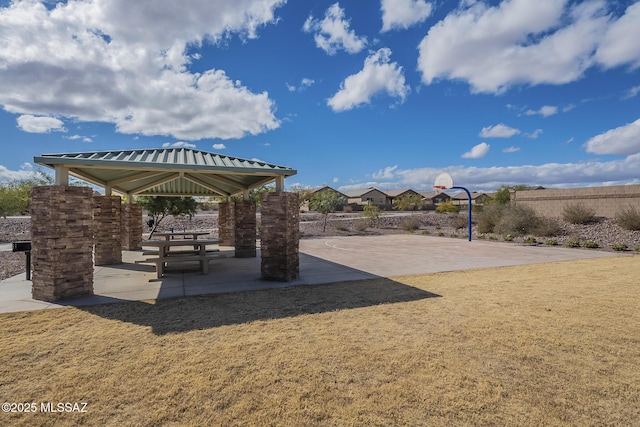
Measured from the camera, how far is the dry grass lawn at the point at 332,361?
2951mm

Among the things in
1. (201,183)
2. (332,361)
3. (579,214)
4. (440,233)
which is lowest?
(332,361)

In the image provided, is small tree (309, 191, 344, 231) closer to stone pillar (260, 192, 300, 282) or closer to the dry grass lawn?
stone pillar (260, 192, 300, 282)

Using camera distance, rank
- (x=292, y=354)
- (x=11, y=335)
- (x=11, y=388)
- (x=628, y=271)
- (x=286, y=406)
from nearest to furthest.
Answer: (x=286, y=406) < (x=11, y=388) < (x=292, y=354) < (x=11, y=335) < (x=628, y=271)

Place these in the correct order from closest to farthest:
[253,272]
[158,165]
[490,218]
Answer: [158,165] < [253,272] < [490,218]

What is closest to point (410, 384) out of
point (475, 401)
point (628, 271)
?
point (475, 401)

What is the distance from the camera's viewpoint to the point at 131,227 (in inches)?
582

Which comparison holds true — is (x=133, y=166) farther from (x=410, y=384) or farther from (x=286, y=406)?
(x=410, y=384)

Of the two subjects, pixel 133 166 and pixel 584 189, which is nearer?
pixel 133 166

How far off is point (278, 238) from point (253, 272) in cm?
178

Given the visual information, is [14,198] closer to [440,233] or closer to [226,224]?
[226,224]

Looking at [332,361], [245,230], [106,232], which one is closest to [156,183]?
[106,232]

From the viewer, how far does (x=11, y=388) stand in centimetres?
333

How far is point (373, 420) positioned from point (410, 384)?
28.5 inches

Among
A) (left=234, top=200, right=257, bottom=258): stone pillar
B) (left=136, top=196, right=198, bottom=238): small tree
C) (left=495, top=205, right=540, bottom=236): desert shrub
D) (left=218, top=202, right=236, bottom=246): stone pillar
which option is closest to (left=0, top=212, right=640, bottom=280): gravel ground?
(left=495, top=205, right=540, bottom=236): desert shrub
